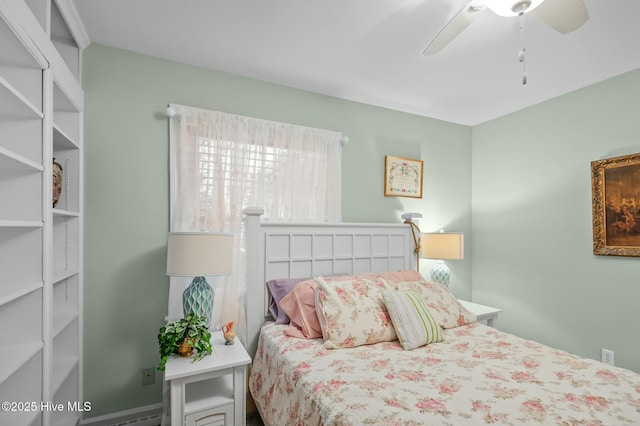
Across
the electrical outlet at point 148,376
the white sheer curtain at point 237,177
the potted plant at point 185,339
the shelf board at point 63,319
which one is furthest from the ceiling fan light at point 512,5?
the electrical outlet at point 148,376

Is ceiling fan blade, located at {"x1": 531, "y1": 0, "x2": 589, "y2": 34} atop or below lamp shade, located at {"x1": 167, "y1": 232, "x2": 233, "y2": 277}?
atop

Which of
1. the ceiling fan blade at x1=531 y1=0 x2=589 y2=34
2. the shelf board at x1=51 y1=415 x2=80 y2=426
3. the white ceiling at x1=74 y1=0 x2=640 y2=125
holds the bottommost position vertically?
the shelf board at x1=51 y1=415 x2=80 y2=426

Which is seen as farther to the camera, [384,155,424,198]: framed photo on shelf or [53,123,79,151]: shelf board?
[384,155,424,198]: framed photo on shelf

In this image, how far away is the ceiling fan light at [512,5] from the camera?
4.38ft

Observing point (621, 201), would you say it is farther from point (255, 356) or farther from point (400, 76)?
point (255, 356)

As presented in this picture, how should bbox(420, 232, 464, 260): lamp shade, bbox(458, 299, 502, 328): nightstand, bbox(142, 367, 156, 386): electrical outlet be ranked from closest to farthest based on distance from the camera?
bbox(142, 367, 156, 386): electrical outlet < bbox(458, 299, 502, 328): nightstand < bbox(420, 232, 464, 260): lamp shade

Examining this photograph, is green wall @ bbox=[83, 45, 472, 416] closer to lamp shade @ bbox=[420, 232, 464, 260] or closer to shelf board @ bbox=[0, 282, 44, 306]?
shelf board @ bbox=[0, 282, 44, 306]

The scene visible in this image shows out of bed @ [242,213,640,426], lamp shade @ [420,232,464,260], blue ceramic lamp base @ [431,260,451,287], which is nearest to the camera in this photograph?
bed @ [242,213,640,426]

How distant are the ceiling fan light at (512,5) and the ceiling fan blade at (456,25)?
6cm

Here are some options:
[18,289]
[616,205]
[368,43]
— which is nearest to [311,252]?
[368,43]

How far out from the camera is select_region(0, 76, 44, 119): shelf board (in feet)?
3.83

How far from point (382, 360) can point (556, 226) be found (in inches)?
89.8

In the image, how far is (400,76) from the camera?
2527 mm

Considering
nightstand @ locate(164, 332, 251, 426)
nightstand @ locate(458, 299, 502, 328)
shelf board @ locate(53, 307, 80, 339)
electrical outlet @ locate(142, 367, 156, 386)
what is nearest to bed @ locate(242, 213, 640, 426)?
nightstand @ locate(164, 332, 251, 426)
